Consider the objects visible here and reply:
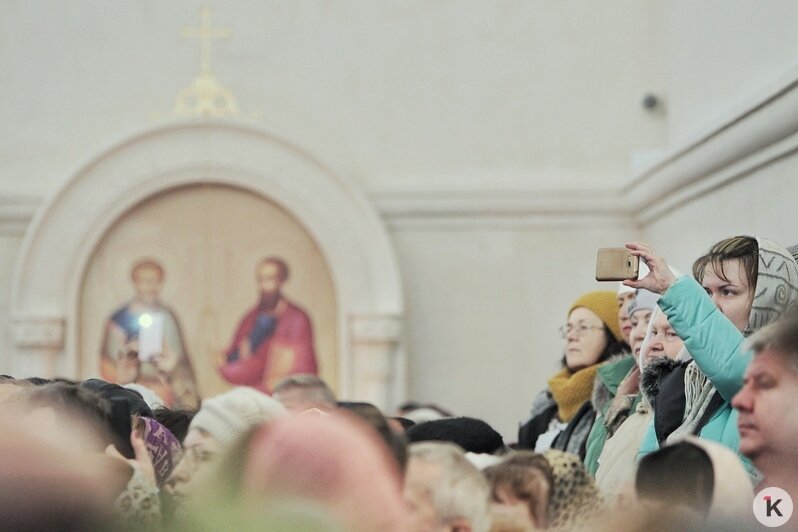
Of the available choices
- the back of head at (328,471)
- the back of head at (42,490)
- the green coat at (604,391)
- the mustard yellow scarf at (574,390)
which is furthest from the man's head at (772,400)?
the mustard yellow scarf at (574,390)

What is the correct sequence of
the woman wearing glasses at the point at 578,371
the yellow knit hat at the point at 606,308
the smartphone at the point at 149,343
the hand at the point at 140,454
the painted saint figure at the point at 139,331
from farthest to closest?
the painted saint figure at the point at 139,331 < the smartphone at the point at 149,343 < the yellow knit hat at the point at 606,308 < the woman wearing glasses at the point at 578,371 < the hand at the point at 140,454

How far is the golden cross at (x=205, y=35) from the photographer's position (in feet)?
41.3

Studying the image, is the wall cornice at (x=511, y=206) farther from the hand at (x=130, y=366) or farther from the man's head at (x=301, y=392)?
the man's head at (x=301, y=392)

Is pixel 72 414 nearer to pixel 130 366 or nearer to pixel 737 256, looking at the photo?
pixel 737 256

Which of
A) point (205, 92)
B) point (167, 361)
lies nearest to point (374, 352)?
point (167, 361)

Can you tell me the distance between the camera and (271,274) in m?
12.5

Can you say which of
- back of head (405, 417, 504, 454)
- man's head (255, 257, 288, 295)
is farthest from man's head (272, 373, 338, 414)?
man's head (255, 257, 288, 295)

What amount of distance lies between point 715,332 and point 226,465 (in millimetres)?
2017

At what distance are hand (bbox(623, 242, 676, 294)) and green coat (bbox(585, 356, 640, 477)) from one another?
4.62ft

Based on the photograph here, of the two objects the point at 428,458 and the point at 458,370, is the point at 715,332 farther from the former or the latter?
the point at 458,370

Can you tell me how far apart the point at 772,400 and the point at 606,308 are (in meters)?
3.73

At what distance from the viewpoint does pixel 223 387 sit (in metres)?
12.4

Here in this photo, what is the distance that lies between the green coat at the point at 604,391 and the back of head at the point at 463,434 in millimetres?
1274

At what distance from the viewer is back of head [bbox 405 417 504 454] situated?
4.20m
